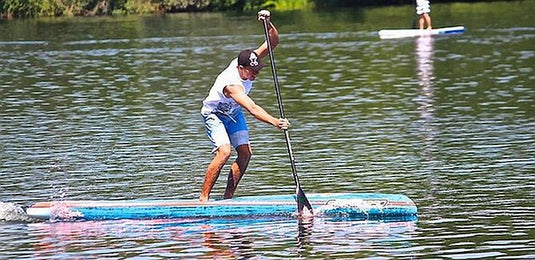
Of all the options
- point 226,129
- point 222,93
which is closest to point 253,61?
point 222,93

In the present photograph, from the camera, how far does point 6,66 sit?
43438mm

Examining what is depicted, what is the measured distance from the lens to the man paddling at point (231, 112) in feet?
52.3

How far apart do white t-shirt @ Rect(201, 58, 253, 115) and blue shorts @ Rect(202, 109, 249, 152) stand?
7cm

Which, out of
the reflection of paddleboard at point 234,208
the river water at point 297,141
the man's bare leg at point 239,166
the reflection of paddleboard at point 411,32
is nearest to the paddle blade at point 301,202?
the reflection of paddleboard at point 234,208

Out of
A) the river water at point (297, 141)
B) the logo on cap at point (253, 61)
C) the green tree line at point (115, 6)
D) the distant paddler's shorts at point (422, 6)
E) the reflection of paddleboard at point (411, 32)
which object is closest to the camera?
the river water at point (297, 141)

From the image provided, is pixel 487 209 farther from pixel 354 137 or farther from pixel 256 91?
pixel 256 91

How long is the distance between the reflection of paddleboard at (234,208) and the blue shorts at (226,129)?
0.70 m

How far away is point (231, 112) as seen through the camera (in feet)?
53.8

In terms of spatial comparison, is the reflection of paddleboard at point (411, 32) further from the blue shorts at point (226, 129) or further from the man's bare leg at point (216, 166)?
the man's bare leg at point (216, 166)

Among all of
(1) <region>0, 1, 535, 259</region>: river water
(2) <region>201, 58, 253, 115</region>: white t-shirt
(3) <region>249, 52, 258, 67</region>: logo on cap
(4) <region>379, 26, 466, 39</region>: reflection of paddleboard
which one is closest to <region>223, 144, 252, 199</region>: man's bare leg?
(2) <region>201, 58, 253, 115</region>: white t-shirt

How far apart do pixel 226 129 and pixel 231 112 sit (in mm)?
225

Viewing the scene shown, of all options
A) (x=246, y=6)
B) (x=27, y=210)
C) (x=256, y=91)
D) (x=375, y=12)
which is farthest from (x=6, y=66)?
(x=246, y=6)

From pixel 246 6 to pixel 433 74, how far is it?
150 feet

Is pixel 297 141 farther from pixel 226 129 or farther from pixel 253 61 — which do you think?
pixel 253 61
